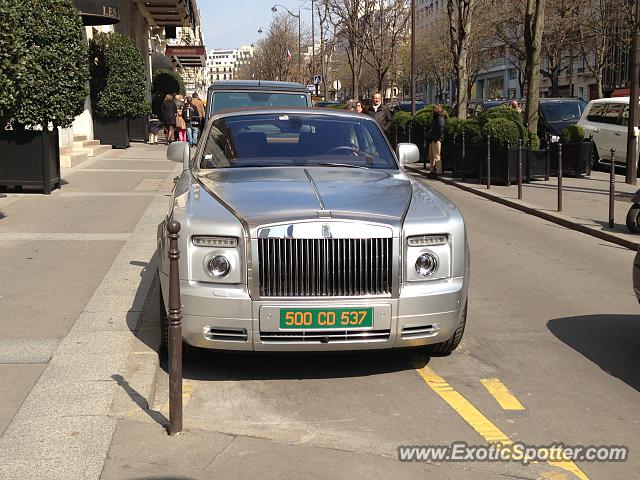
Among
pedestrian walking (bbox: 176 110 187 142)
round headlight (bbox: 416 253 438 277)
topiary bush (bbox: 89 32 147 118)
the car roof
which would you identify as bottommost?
round headlight (bbox: 416 253 438 277)

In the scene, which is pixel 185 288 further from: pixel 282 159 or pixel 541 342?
pixel 541 342

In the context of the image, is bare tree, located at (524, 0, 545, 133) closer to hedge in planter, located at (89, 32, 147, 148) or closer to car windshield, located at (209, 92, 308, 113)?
car windshield, located at (209, 92, 308, 113)

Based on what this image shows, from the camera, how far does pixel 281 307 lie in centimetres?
507

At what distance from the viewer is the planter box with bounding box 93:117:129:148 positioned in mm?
29016

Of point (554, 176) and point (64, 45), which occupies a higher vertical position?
point (64, 45)

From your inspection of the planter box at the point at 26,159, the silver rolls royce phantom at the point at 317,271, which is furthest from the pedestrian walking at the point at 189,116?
the silver rolls royce phantom at the point at 317,271

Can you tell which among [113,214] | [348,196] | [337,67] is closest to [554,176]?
[113,214]

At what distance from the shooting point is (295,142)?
7.06 m

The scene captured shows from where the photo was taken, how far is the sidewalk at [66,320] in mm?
4332

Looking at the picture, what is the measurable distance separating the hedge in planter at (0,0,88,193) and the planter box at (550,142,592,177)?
1129 cm

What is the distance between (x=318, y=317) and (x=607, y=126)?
1896 centimetres

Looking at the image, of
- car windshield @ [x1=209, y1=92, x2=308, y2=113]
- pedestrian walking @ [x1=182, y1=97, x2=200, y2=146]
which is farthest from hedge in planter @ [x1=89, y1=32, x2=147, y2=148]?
car windshield @ [x1=209, y1=92, x2=308, y2=113]

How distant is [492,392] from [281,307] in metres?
1.48

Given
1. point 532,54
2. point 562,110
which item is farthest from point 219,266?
point 562,110
